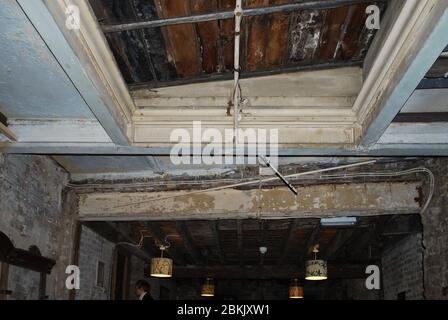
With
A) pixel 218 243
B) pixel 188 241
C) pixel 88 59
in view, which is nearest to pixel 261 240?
pixel 218 243

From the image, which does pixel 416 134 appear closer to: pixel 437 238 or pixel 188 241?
pixel 437 238

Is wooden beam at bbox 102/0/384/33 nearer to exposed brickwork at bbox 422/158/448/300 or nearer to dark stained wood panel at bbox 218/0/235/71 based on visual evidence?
dark stained wood panel at bbox 218/0/235/71

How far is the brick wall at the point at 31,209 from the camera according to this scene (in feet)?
13.5

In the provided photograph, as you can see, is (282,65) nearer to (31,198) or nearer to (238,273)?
(31,198)

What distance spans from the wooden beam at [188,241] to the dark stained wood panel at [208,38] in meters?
3.40

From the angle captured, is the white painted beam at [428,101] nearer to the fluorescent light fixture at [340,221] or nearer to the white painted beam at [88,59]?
the white painted beam at [88,59]

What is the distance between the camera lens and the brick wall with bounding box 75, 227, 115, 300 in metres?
6.05

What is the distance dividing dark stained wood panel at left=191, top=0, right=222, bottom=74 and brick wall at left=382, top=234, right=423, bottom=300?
13.3 feet

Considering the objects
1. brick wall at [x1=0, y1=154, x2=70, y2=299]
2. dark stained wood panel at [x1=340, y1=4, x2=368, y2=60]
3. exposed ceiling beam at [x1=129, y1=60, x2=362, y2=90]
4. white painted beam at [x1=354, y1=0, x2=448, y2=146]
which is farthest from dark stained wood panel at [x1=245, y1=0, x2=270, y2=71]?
brick wall at [x1=0, y1=154, x2=70, y2=299]

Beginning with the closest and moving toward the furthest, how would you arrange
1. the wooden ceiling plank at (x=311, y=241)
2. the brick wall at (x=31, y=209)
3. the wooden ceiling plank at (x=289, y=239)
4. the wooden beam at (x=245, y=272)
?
1. the brick wall at (x=31, y=209)
2. the wooden ceiling plank at (x=289, y=239)
3. the wooden ceiling plank at (x=311, y=241)
4. the wooden beam at (x=245, y=272)

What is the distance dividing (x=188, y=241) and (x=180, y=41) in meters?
5.30

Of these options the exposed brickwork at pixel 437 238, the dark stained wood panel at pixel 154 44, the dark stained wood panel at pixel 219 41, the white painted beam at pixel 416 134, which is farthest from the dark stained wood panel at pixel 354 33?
the exposed brickwork at pixel 437 238
